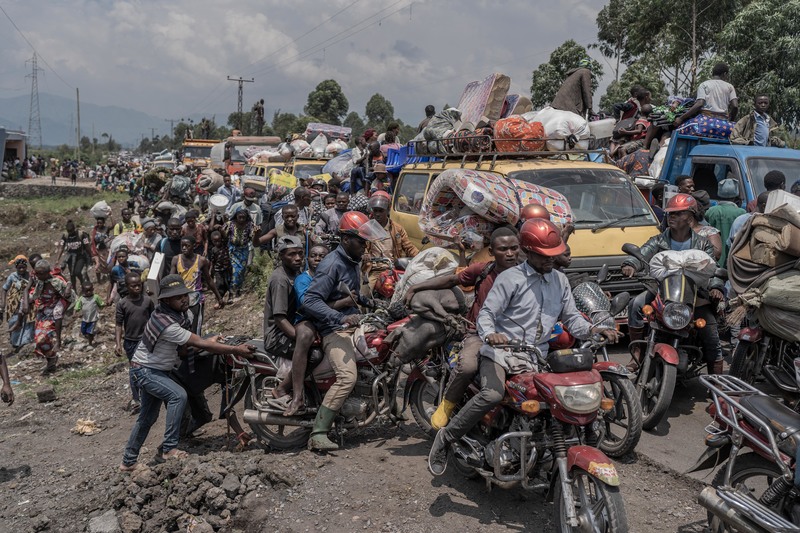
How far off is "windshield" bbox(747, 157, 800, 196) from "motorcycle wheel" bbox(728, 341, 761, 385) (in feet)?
10.9

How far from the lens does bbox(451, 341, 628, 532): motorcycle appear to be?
346 cm

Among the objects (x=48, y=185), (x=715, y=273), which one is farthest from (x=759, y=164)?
(x=48, y=185)

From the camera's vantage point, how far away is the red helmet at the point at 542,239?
4.00 metres

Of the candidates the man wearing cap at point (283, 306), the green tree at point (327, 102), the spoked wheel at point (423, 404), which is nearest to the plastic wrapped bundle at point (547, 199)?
the spoked wheel at point (423, 404)

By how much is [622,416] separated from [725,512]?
5.05ft

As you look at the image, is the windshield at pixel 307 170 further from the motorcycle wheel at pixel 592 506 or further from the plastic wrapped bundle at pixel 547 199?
the motorcycle wheel at pixel 592 506

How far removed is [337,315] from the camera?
5.33 m

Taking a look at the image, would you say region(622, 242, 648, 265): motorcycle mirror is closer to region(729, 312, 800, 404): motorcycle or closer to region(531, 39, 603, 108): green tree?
region(729, 312, 800, 404): motorcycle

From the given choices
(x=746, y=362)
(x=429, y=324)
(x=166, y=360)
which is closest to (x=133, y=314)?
(x=166, y=360)

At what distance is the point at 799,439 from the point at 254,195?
10048mm

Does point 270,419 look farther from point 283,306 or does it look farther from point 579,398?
point 579,398

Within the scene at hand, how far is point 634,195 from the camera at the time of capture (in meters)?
7.59

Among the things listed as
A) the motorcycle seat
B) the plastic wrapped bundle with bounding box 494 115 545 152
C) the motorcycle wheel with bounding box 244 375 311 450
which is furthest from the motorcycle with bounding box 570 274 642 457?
the plastic wrapped bundle with bounding box 494 115 545 152

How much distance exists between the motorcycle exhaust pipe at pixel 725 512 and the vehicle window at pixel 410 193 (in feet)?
17.8
